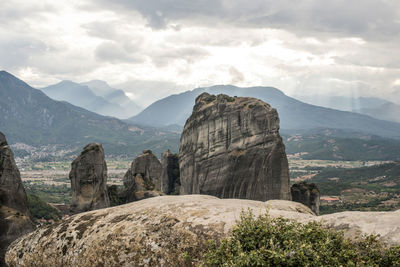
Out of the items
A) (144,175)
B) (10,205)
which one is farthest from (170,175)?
(10,205)

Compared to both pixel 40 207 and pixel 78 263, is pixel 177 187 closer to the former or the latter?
pixel 40 207

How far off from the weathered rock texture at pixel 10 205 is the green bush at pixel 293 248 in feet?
83.8

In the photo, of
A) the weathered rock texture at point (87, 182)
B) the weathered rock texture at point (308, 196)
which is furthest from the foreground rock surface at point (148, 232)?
the weathered rock texture at point (308, 196)

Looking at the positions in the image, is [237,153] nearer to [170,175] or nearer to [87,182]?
[87,182]

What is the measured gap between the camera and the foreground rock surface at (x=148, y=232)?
9479 millimetres

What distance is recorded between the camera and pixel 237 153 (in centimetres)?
4925

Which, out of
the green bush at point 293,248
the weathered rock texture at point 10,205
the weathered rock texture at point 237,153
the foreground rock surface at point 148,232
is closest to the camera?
the green bush at point 293,248

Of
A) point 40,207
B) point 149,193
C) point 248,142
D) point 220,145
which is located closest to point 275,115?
point 248,142

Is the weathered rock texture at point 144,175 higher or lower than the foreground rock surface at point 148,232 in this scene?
lower

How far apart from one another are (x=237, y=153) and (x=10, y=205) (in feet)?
99.0

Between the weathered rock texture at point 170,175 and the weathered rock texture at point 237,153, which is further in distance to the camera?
the weathered rock texture at point 170,175

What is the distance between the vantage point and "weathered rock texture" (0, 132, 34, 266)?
28641 millimetres

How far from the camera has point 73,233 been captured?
12.4 metres

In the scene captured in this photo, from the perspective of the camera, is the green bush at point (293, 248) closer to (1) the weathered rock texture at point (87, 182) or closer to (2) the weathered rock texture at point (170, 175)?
(1) the weathered rock texture at point (87, 182)
